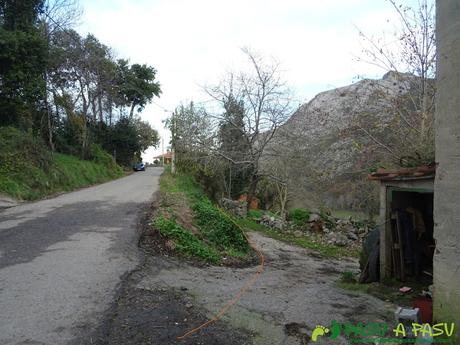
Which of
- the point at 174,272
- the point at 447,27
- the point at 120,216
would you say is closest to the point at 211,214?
the point at 120,216

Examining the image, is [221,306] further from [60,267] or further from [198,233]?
[198,233]

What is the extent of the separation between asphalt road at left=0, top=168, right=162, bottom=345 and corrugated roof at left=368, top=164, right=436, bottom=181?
4744 millimetres

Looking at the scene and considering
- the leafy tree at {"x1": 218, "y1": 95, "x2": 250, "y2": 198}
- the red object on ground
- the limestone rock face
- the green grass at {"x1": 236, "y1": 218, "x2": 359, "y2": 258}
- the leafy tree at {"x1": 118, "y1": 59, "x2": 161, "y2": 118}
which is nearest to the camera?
the red object on ground

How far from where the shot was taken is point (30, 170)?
17891 mm

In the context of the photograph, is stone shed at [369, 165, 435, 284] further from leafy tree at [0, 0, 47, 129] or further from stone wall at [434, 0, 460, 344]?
leafy tree at [0, 0, 47, 129]

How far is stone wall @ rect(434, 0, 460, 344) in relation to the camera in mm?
4504

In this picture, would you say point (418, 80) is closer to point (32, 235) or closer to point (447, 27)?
point (447, 27)

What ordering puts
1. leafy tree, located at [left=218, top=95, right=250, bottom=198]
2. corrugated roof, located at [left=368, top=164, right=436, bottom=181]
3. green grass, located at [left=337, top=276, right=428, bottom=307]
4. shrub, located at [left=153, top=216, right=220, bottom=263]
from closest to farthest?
1. corrugated roof, located at [left=368, top=164, right=436, bottom=181]
2. green grass, located at [left=337, top=276, right=428, bottom=307]
3. shrub, located at [left=153, top=216, right=220, bottom=263]
4. leafy tree, located at [left=218, top=95, right=250, bottom=198]

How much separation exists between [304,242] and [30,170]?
12.4 m

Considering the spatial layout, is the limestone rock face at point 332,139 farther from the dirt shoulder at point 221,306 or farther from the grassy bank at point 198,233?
the dirt shoulder at point 221,306

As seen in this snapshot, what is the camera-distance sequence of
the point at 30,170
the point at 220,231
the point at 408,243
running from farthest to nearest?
the point at 30,170, the point at 220,231, the point at 408,243

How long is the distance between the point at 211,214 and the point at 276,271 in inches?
131

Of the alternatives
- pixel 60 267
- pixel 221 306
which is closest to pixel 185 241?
pixel 60 267

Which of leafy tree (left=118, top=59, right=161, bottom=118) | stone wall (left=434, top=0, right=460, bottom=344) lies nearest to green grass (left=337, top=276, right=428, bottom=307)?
stone wall (left=434, top=0, right=460, bottom=344)
